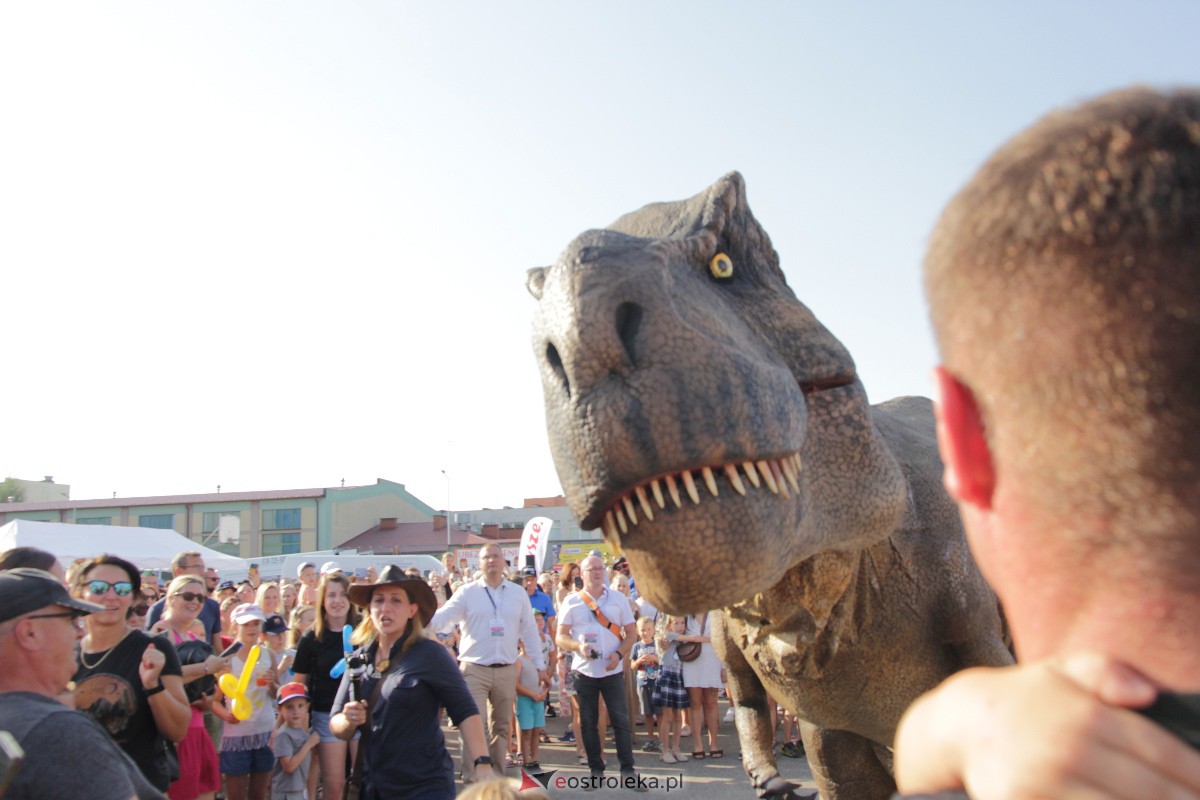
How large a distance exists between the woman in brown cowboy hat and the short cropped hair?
4.22 meters

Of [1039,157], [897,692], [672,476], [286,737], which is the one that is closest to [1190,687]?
[1039,157]

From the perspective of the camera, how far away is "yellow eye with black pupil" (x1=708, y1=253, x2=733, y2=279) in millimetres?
2299

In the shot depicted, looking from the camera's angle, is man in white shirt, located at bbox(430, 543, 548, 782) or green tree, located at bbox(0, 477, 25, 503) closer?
man in white shirt, located at bbox(430, 543, 548, 782)

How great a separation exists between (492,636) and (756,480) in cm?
679

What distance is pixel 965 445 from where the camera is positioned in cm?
83

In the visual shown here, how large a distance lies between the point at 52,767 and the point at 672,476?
193 cm

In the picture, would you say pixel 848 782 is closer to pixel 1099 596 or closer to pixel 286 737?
pixel 1099 596

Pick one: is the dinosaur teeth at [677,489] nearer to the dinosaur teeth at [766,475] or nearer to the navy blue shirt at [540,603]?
the dinosaur teeth at [766,475]

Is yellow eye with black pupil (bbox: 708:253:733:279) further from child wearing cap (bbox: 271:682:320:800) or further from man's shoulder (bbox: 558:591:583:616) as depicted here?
man's shoulder (bbox: 558:591:583:616)

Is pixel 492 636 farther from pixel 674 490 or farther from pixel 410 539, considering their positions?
pixel 410 539

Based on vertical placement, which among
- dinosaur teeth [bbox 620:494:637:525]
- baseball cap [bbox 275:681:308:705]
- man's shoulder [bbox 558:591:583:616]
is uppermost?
dinosaur teeth [bbox 620:494:637:525]

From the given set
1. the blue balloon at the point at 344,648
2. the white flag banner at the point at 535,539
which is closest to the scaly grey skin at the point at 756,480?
the blue balloon at the point at 344,648

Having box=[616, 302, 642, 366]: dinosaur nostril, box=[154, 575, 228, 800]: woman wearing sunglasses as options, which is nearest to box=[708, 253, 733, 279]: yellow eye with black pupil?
box=[616, 302, 642, 366]: dinosaur nostril

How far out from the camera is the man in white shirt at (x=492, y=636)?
8156 millimetres
